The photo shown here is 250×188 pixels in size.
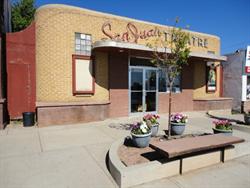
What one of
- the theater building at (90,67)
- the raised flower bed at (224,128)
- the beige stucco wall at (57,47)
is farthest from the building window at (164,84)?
the raised flower bed at (224,128)

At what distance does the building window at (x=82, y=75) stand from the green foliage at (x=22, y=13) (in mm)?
19281

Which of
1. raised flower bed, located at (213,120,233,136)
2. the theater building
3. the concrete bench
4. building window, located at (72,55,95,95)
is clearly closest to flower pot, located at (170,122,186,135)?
raised flower bed, located at (213,120,233,136)

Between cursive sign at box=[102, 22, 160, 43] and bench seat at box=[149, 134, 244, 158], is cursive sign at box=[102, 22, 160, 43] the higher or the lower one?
the higher one

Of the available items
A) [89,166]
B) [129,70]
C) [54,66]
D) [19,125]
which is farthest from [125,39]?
[89,166]

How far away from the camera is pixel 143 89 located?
1199 centimetres

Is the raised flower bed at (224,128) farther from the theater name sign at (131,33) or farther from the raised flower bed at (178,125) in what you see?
the theater name sign at (131,33)

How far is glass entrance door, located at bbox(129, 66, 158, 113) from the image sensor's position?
11812 mm

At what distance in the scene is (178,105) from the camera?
1352cm

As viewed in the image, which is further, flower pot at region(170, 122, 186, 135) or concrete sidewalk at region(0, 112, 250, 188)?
flower pot at region(170, 122, 186, 135)

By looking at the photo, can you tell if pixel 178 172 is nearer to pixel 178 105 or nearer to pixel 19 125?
pixel 19 125

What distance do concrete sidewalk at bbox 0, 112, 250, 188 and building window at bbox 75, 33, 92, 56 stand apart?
4.27m

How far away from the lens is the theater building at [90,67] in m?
10.1

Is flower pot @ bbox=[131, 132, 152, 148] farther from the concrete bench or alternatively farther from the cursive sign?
the cursive sign

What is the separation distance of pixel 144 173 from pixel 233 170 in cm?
212
